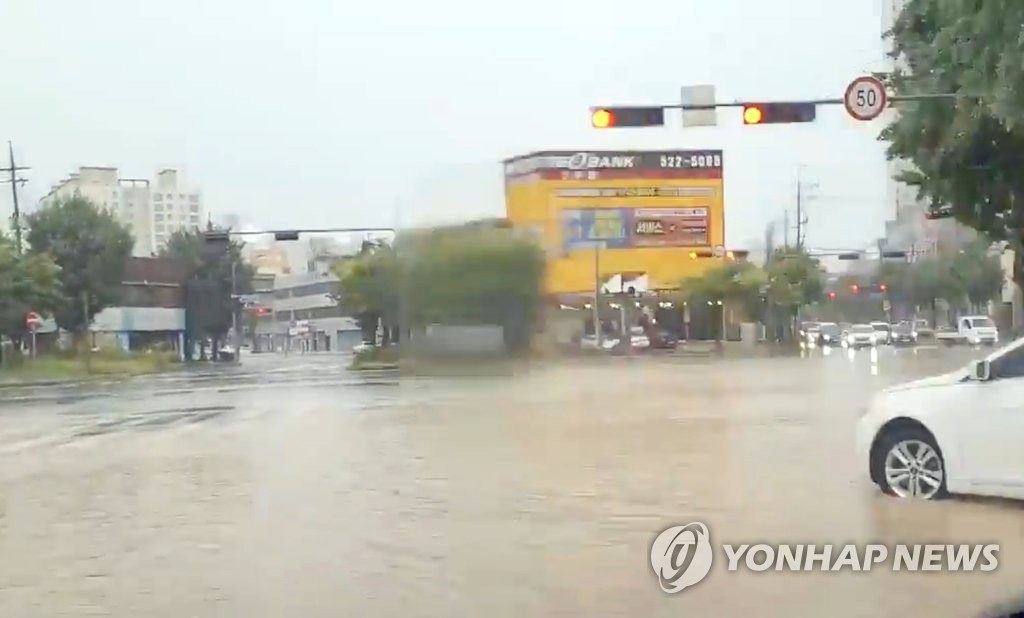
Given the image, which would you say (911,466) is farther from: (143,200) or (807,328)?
(143,200)

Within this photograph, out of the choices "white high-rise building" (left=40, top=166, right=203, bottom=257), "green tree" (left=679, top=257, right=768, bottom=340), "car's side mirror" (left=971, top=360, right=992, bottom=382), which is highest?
"white high-rise building" (left=40, top=166, right=203, bottom=257)

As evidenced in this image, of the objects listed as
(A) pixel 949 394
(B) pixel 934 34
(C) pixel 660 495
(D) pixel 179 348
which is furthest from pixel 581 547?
(D) pixel 179 348

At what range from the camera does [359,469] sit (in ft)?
46.2

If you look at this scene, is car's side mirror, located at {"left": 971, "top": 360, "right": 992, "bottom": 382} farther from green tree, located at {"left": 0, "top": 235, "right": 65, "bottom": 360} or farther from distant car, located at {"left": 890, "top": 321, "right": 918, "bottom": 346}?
distant car, located at {"left": 890, "top": 321, "right": 918, "bottom": 346}

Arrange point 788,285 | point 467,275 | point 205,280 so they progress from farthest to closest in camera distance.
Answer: point 205,280 → point 788,285 → point 467,275

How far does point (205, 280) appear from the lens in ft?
216

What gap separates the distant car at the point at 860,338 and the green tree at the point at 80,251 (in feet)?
111

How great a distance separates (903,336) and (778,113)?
49.1m

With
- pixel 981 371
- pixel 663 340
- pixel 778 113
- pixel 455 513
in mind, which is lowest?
pixel 455 513

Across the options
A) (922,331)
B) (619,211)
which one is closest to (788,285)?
(922,331)

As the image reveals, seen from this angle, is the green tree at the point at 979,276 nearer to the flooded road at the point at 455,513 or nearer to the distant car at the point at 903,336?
the distant car at the point at 903,336

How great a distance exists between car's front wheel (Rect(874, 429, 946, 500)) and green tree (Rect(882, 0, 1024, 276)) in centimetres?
730

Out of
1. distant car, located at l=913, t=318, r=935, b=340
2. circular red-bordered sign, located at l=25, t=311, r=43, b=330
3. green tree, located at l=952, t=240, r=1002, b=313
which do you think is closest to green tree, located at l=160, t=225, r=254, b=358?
circular red-bordered sign, located at l=25, t=311, r=43, b=330

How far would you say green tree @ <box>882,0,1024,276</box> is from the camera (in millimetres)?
16281
